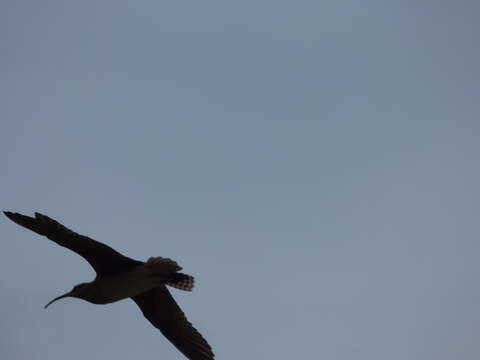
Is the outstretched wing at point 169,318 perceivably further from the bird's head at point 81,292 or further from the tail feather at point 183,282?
the bird's head at point 81,292

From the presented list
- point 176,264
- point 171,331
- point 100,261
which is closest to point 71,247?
point 100,261

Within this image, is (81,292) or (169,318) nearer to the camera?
(81,292)

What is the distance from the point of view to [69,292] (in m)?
12.6

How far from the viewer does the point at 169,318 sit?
13531mm

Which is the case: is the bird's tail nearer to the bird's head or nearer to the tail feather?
the tail feather

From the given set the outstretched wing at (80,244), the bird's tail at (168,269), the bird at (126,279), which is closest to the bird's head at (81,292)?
the bird at (126,279)

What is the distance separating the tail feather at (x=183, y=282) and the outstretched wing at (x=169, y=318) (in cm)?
51

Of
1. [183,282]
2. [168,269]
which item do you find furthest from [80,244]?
[183,282]

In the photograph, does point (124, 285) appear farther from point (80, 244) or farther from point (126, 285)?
point (80, 244)

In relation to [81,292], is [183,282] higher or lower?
higher

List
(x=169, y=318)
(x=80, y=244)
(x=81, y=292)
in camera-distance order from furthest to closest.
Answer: (x=169, y=318) < (x=81, y=292) < (x=80, y=244)

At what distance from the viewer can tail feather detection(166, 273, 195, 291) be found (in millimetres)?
12758

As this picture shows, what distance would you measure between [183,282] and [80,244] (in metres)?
1.88

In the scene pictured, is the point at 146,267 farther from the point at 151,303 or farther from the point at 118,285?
the point at 151,303
